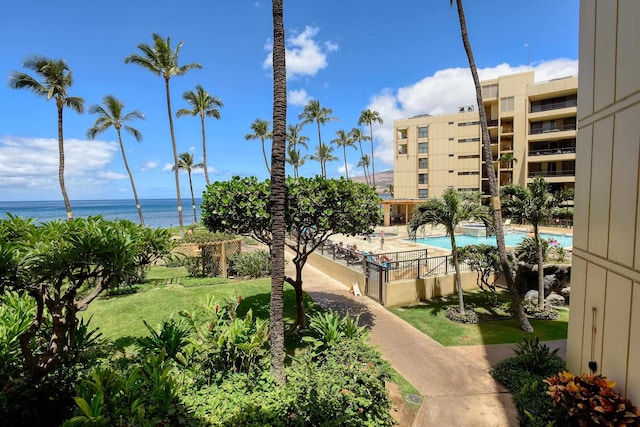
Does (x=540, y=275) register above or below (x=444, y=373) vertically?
above

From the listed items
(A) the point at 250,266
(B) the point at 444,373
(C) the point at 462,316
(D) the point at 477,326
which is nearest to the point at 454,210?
(C) the point at 462,316

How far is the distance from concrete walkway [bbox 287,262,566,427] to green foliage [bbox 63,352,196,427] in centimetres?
411

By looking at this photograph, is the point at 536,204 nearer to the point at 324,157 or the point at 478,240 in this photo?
the point at 478,240

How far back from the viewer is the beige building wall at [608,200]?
4176 mm

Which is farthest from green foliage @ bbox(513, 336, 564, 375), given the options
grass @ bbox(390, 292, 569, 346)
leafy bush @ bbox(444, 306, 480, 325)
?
leafy bush @ bbox(444, 306, 480, 325)

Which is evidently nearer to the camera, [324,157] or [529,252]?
[529,252]

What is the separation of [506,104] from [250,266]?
130 feet

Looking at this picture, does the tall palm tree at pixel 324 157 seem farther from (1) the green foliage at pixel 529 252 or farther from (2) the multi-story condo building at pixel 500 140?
(1) the green foliage at pixel 529 252

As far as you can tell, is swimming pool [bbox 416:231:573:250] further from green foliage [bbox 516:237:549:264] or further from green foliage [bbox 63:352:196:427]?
green foliage [bbox 63:352:196:427]

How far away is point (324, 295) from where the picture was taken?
13078 mm

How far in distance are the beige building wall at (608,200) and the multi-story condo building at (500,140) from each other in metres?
34.5

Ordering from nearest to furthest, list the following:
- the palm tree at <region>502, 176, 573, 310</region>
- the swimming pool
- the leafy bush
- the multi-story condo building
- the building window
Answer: the leafy bush → the palm tree at <region>502, 176, 573, 310</region> → the swimming pool → the multi-story condo building → the building window

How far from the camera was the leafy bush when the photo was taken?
35.0ft

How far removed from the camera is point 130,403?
3717 millimetres
